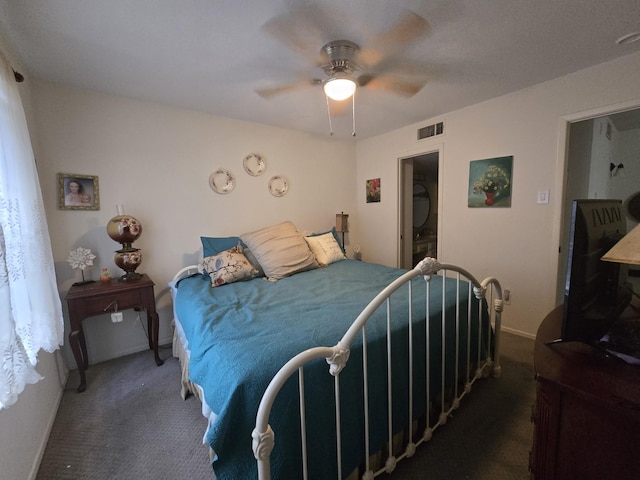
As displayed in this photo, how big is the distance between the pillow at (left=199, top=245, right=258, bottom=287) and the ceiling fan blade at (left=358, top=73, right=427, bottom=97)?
1811mm

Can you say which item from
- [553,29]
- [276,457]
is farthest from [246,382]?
[553,29]

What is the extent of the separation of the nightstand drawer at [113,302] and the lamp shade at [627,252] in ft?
8.94

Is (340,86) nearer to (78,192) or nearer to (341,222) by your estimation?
(341,222)

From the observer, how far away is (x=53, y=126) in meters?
2.12

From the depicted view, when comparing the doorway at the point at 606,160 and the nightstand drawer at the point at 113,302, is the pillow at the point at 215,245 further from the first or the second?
the doorway at the point at 606,160

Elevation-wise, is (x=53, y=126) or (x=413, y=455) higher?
(x=53, y=126)

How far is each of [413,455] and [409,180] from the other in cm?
312

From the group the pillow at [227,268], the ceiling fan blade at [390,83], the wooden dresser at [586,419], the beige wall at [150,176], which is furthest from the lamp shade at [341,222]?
the wooden dresser at [586,419]

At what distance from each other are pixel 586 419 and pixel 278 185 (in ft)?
10.2

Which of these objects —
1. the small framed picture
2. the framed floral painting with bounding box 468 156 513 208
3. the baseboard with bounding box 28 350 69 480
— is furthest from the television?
the small framed picture

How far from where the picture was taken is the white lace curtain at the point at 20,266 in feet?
2.98

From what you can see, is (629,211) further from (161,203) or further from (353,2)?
(161,203)

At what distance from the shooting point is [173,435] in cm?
155

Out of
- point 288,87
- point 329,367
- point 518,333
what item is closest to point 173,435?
point 329,367
